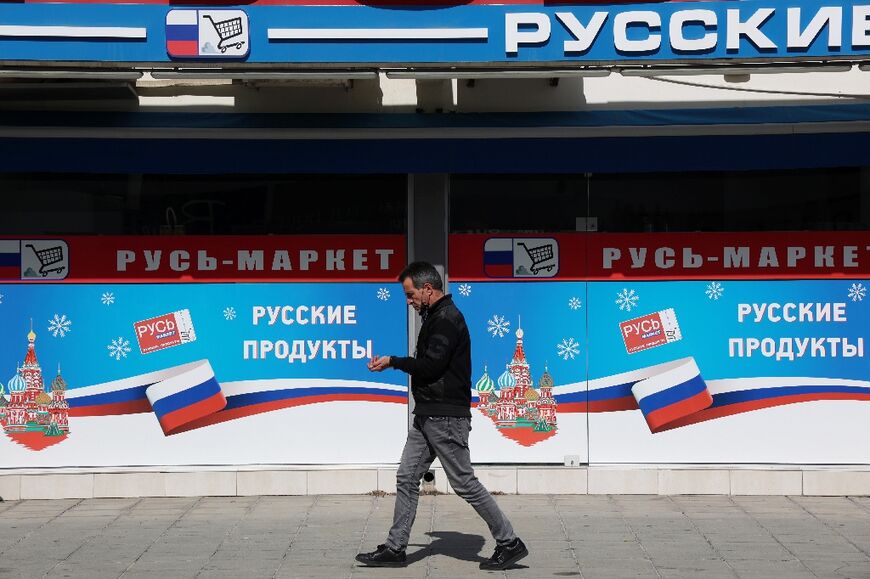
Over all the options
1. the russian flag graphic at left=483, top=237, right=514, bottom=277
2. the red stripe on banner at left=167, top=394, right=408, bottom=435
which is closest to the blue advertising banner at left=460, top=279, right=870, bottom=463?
the russian flag graphic at left=483, top=237, right=514, bottom=277

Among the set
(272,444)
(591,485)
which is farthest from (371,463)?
(591,485)

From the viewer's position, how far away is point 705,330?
34.9ft

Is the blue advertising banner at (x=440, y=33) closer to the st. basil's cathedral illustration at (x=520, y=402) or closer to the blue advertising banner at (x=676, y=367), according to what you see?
the blue advertising banner at (x=676, y=367)

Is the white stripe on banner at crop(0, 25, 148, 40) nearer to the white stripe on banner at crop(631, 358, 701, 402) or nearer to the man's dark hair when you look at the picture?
the man's dark hair

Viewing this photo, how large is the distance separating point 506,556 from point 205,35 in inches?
174

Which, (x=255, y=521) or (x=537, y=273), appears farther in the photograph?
(x=537, y=273)

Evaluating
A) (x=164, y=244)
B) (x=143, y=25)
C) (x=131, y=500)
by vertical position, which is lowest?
(x=131, y=500)

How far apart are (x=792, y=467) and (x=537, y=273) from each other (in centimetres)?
258

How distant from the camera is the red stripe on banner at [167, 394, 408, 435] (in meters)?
10.7

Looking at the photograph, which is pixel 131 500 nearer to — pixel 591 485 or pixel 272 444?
Answer: pixel 272 444

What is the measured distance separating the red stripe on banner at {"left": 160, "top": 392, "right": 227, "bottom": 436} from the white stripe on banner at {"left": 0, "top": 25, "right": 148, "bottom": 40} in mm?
2959

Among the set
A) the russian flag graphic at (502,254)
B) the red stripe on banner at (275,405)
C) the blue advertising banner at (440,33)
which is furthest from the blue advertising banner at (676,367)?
the blue advertising banner at (440,33)

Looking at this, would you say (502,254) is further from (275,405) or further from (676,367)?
(275,405)

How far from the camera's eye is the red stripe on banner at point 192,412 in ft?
34.9
